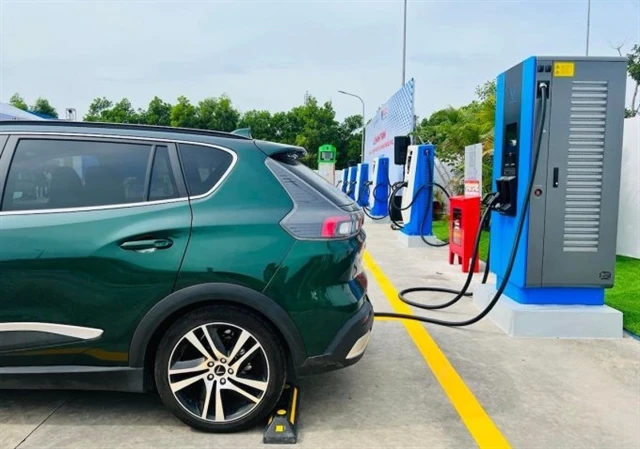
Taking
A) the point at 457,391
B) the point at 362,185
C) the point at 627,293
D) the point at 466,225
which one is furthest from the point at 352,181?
the point at 457,391

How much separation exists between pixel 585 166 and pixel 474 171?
10.7ft

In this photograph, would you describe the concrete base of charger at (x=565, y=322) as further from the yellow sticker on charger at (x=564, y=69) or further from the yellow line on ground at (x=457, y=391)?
the yellow sticker on charger at (x=564, y=69)

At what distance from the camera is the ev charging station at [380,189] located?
15.1 metres

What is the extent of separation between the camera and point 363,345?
119 inches

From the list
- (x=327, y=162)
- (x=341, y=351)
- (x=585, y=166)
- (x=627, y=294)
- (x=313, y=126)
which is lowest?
(x=627, y=294)

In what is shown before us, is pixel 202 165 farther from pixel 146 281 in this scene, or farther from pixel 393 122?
pixel 393 122

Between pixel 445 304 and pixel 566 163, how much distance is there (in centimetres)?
189

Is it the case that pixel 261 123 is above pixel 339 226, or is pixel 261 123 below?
above

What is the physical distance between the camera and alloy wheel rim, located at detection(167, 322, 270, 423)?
9.33 feet

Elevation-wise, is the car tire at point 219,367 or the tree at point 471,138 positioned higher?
the tree at point 471,138

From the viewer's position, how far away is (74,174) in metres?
2.99

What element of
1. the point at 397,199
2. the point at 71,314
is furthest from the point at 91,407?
the point at 397,199

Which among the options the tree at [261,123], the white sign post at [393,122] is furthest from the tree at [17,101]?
the white sign post at [393,122]

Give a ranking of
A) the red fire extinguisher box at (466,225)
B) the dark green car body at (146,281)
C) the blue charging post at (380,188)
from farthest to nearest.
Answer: the blue charging post at (380,188) → the red fire extinguisher box at (466,225) → the dark green car body at (146,281)
